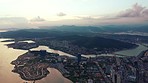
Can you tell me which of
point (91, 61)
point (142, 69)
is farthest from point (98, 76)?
point (91, 61)

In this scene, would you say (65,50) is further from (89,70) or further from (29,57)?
(89,70)

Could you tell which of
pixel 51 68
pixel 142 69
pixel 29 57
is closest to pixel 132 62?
pixel 142 69

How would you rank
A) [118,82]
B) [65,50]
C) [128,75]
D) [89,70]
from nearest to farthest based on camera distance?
[118,82] → [128,75] → [89,70] → [65,50]

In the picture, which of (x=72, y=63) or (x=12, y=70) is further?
(x=72, y=63)

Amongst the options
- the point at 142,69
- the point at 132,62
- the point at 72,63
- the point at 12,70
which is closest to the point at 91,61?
the point at 72,63

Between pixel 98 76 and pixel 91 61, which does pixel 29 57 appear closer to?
pixel 91 61

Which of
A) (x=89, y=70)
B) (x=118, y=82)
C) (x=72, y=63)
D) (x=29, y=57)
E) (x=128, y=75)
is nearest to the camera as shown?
(x=118, y=82)

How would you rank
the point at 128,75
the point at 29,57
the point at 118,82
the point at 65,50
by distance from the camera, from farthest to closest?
the point at 65,50 < the point at 29,57 < the point at 128,75 < the point at 118,82

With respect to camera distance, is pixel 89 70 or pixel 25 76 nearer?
pixel 25 76

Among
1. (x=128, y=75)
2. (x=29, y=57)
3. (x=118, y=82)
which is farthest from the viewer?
(x=29, y=57)
